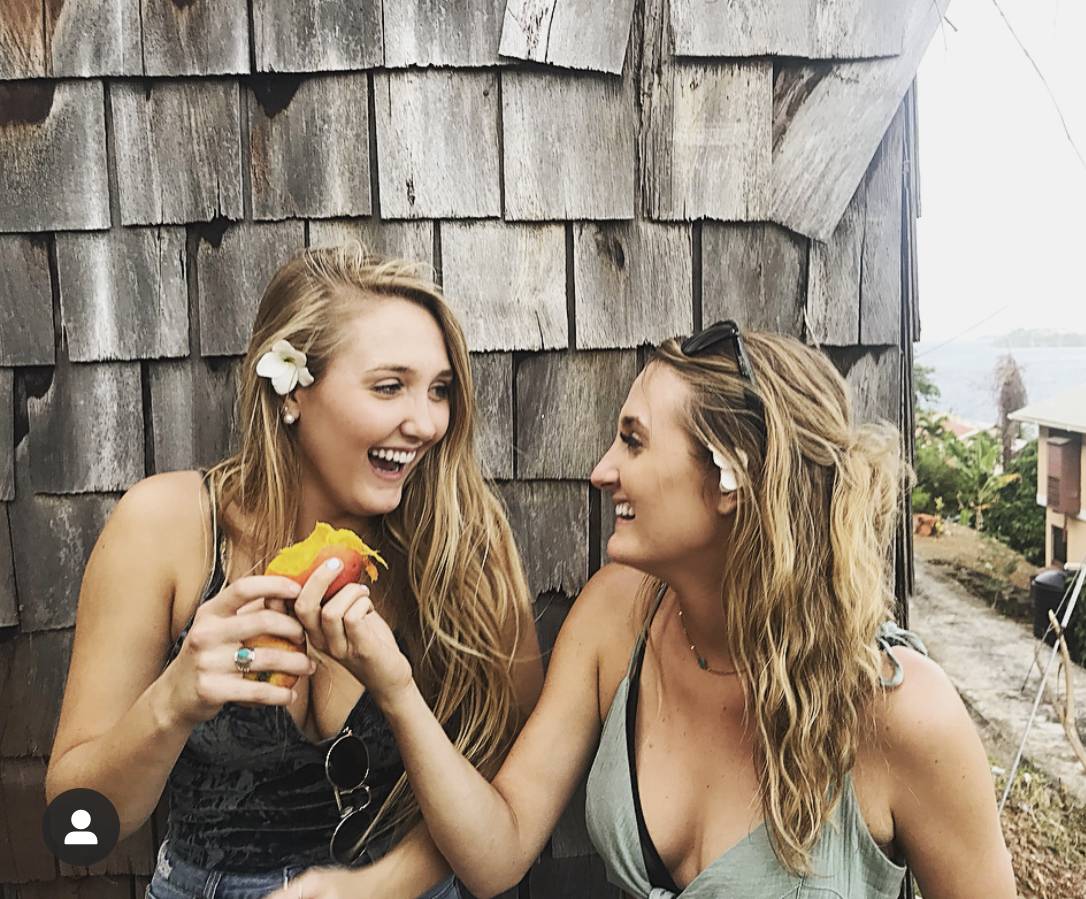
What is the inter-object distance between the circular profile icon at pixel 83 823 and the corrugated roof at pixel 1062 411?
6.32 feet

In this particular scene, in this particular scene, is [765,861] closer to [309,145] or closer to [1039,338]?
[1039,338]

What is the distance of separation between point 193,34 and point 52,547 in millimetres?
1044

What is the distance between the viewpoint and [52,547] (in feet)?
6.04

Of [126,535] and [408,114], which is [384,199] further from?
[126,535]

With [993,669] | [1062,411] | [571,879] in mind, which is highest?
[1062,411]

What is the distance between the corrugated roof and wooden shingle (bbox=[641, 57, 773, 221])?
746mm

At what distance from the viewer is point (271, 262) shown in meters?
1.80

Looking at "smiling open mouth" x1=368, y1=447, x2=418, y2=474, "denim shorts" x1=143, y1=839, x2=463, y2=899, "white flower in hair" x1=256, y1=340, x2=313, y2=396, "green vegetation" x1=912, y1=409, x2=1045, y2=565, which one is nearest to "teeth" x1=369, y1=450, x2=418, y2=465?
"smiling open mouth" x1=368, y1=447, x2=418, y2=474

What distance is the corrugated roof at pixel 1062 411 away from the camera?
190 centimetres

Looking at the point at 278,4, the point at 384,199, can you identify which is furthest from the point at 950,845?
the point at 278,4

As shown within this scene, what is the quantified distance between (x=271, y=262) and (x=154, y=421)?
0.40m

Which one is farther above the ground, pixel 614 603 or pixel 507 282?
pixel 507 282

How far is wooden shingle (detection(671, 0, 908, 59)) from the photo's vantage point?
69.4 inches

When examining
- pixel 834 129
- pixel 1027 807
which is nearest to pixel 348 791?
pixel 1027 807
